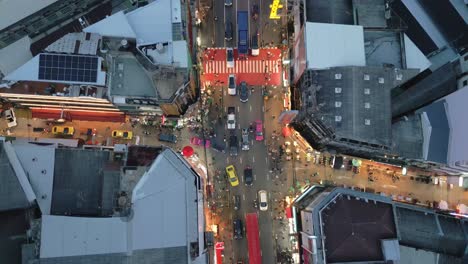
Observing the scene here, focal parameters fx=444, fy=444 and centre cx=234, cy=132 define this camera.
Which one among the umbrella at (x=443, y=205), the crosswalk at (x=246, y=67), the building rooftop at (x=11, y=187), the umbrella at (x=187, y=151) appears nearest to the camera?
the building rooftop at (x=11, y=187)

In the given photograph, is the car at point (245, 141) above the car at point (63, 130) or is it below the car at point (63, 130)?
below

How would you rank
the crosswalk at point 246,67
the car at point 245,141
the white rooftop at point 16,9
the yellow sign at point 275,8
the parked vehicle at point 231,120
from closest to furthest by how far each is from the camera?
the white rooftop at point 16,9, the car at point 245,141, the parked vehicle at point 231,120, the crosswalk at point 246,67, the yellow sign at point 275,8

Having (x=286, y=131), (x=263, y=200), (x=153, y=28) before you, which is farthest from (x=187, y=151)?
(x=153, y=28)

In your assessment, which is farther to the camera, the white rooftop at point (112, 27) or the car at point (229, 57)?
the car at point (229, 57)

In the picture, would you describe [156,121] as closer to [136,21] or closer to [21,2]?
[136,21]

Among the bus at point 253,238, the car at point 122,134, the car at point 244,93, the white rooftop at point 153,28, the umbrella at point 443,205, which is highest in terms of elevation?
the white rooftop at point 153,28

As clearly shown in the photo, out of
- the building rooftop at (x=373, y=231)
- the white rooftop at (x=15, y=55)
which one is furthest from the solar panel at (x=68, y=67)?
the building rooftop at (x=373, y=231)

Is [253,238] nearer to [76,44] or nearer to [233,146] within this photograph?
[233,146]

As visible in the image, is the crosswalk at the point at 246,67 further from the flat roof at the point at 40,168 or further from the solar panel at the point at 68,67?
the flat roof at the point at 40,168
